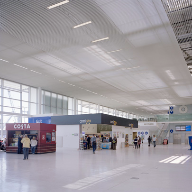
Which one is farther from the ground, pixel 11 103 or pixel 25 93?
pixel 25 93

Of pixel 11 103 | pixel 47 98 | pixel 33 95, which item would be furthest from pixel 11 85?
pixel 47 98

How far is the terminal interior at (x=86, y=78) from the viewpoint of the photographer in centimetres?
823

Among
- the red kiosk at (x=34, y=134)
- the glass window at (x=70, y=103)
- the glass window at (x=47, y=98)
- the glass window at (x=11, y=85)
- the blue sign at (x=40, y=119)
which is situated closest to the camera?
the red kiosk at (x=34, y=134)

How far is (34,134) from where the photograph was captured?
690 inches

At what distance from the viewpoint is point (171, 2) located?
9.09 metres

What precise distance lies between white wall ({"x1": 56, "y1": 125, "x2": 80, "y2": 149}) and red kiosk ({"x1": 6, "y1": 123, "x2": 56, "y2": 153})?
18.0 ft

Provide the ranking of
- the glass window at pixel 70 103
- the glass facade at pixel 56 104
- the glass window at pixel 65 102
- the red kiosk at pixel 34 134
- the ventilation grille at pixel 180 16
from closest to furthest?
the ventilation grille at pixel 180 16, the red kiosk at pixel 34 134, the glass facade at pixel 56 104, the glass window at pixel 65 102, the glass window at pixel 70 103

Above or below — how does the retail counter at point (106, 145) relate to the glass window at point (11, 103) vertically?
below

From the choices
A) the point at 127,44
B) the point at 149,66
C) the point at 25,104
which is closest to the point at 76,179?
the point at 127,44

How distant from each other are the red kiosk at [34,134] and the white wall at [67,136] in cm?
550

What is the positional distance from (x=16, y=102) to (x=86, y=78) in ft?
30.4

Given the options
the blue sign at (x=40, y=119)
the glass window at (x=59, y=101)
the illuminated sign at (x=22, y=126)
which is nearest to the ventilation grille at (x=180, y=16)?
the illuminated sign at (x=22, y=126)

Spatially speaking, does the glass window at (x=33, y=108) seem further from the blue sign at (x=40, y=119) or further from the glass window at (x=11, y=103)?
the glass window at (x=11, y=103)

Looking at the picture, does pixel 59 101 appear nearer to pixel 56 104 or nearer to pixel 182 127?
pixel 56 104
